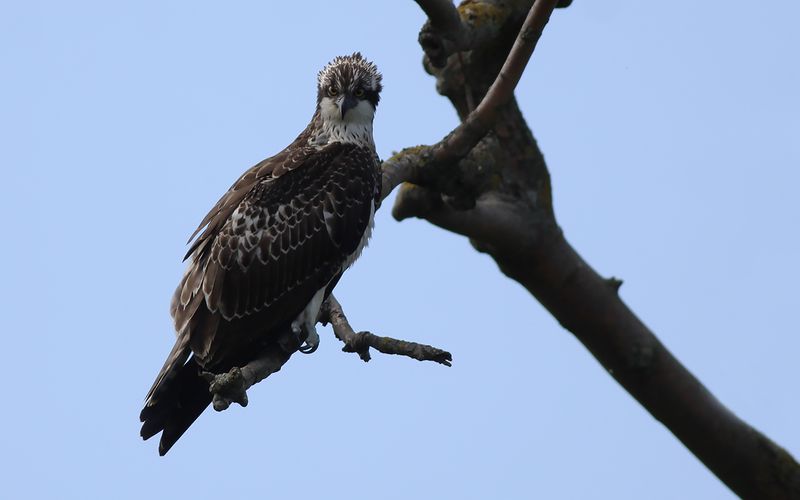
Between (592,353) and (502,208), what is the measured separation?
1.04 meters

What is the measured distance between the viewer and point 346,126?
8.34 m

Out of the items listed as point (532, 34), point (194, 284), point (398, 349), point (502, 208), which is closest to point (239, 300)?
Result: point (194, 284)

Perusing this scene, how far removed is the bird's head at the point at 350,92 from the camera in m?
8.26

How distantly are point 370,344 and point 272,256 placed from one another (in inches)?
69.3

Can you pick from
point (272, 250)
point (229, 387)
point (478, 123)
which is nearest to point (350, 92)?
point (272, 250)

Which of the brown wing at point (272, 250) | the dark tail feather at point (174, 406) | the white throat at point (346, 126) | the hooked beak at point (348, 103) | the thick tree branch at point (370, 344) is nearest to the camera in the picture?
the thick tree branch at point (370, 344)

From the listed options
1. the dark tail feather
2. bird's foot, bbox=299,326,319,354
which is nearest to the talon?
bird's foot, bbox=299,326,319,354

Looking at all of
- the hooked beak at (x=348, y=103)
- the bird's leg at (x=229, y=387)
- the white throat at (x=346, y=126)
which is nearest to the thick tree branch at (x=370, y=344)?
the bird's leg at (x=229, y=387)

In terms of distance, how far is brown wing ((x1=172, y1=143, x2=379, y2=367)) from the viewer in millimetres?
7328

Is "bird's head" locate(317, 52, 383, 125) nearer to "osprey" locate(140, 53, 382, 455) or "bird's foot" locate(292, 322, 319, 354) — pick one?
"osprey" locate(140, 53, 382, 455)

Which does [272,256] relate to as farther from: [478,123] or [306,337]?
[478,123]

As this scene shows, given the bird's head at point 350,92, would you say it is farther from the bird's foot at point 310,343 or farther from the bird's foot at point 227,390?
the bird's foot at point 227,390

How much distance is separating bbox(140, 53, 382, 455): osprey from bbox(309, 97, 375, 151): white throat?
0.04 ft

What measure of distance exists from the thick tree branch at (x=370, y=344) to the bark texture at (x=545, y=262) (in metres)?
0.75
